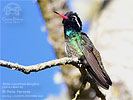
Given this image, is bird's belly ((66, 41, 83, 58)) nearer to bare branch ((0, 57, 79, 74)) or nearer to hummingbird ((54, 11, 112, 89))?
hummingbird ((54, 11, 112, 89))

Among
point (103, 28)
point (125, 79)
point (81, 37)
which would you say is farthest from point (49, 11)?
point (125, 79)

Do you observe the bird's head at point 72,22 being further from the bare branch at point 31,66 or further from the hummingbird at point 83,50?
the bare branch at point 31,66

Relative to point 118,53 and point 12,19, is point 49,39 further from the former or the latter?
point 118,53

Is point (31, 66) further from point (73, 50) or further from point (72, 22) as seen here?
point (72, 22)

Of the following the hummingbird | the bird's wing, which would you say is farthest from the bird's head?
the bird's wing

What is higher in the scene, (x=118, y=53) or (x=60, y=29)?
(x=60, y=29)

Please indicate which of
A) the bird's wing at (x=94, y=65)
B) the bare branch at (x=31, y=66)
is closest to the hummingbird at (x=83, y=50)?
the bird's wing at (x=94, y=65)

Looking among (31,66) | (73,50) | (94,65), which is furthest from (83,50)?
(31,66)
